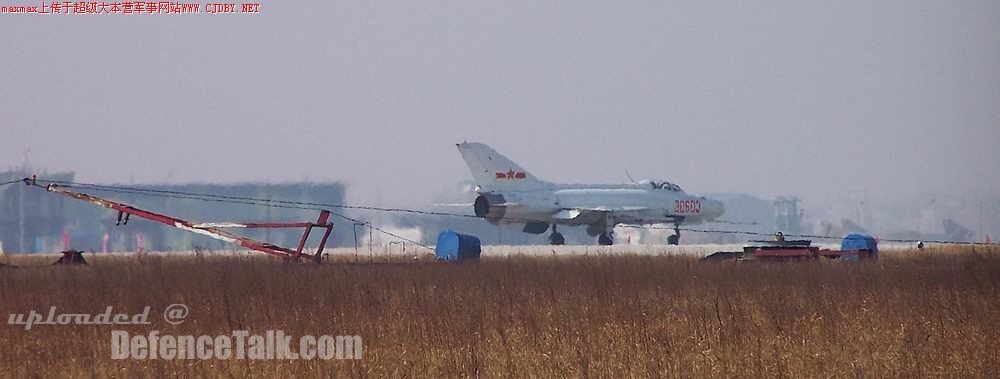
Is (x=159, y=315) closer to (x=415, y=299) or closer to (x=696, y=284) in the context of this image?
(x=415, y=299)

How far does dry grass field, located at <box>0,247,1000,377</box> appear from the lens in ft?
43.2

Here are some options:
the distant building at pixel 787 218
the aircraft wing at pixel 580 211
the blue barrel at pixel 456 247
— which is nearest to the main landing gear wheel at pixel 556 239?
the aircraft wing at pixel 580 211

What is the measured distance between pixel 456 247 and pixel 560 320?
19.2 m

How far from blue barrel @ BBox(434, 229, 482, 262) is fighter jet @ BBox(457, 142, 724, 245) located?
12823mm

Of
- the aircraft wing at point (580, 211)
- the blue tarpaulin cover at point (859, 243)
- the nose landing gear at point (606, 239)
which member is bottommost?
the blue tarpaulin cover at point (859, 243)

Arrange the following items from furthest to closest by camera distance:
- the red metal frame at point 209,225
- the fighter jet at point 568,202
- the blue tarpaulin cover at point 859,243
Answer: the fighter jet at point 568,202 < the blue tarpaulin cover at point 859,243 < the red metal frame at point 209,225

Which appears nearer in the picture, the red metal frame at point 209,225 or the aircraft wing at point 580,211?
the red metal frame at point 209,225

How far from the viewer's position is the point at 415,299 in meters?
19.3

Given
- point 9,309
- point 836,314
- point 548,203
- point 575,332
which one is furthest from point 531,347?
point 548,203

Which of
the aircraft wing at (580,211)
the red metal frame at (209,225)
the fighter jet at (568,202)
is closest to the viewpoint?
the red metal frame at (209,225)

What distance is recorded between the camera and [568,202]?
51656 mm

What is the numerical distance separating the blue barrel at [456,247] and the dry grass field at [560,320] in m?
9.63

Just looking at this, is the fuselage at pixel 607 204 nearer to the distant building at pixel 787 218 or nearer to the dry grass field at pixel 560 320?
the dry grass field at pixel 560 320

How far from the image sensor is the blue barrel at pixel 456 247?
117 ft
